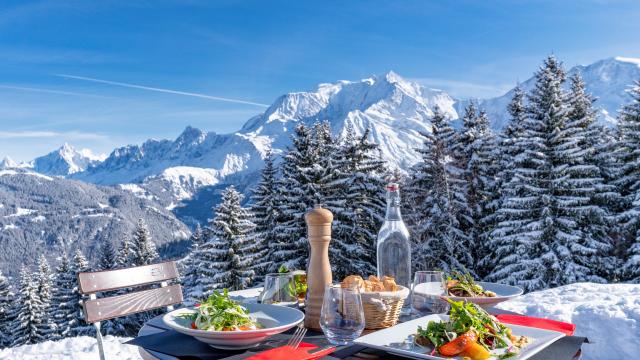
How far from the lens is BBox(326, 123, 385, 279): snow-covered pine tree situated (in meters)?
19.4

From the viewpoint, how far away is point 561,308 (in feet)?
14.7

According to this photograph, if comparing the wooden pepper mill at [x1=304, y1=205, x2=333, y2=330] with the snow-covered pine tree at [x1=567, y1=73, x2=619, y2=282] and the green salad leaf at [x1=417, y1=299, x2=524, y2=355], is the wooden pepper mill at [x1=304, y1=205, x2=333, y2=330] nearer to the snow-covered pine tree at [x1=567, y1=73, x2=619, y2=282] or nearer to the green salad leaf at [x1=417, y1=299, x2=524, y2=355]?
the green salad leaf at [x1=417, y1=299, x2=524, y2=355]

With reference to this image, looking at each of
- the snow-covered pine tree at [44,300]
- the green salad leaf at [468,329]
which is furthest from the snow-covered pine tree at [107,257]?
the green salad leaf at [468,329]

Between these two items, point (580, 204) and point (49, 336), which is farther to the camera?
point (49, 336)

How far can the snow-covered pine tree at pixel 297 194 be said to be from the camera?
1936cm

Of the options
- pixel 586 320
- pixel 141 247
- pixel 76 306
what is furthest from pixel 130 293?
pixel 141 247

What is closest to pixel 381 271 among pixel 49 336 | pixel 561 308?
pixel 561 308

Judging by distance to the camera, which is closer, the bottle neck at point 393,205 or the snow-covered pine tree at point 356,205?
Answer: the bottle neck at point 393,205

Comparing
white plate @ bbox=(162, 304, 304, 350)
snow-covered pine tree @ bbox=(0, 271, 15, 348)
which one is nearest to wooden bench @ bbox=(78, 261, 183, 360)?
white plate @ bbox=(162, 304, 304, 350)

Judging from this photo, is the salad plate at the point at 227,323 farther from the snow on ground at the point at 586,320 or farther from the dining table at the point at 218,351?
the snow on ground at the point at 586,320

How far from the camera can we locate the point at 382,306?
1632 mm

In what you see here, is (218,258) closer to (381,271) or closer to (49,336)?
(49,336)

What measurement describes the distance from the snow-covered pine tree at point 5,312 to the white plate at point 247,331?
36.0m

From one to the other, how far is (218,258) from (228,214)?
2098 mm
